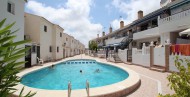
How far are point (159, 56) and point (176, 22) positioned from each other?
209 inches

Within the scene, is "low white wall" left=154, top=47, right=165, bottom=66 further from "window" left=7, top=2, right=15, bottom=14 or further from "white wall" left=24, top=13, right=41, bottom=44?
"white wall" left=24, top=13, right=41, bottom=44

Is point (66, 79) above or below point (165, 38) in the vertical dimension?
below

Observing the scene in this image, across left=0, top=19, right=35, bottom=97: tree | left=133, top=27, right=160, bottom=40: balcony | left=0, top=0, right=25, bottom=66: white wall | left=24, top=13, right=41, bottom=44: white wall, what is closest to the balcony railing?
left=133, top=27, right=160, bottom=40: balcony

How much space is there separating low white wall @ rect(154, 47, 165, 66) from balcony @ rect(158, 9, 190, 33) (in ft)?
13.2

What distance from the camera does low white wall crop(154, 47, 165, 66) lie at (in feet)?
52.3

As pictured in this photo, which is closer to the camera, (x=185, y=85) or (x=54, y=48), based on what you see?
(x=185, y=85)

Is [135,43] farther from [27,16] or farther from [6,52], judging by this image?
[6,52]

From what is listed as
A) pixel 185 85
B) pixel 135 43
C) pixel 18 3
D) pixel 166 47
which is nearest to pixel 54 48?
pixel 18 3

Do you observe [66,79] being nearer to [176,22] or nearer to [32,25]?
[32,25]

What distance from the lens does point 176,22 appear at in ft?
60.5

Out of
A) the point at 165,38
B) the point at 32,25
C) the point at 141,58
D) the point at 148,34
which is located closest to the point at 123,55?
the point at 148,34

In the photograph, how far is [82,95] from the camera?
7.10 m

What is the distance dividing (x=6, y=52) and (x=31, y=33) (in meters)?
25.0

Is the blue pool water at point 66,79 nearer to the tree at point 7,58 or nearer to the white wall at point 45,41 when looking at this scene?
the white wall at point 45,41
